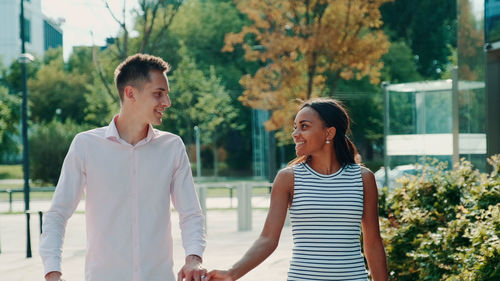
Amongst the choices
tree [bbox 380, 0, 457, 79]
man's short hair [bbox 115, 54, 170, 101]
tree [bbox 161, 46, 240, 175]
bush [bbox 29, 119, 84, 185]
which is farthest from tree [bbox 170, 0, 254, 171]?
man's short hair [bbox 115, 54, 170, 101]

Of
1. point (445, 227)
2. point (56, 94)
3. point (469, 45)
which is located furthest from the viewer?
point (56, 94)

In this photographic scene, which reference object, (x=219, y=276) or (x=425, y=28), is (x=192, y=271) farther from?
(x=425, y=28)

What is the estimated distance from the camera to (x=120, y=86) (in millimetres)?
3746

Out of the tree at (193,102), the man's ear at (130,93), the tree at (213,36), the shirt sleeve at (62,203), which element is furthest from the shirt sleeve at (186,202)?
the tree at (213,36)

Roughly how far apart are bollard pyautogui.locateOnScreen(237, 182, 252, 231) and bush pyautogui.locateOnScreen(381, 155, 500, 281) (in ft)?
29.0

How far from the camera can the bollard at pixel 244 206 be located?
56.1 ft

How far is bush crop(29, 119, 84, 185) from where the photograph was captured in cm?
4456

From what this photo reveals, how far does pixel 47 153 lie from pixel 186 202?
139 ft

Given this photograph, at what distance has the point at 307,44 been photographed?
19.0 metres

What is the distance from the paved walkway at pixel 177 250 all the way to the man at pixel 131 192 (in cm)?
615

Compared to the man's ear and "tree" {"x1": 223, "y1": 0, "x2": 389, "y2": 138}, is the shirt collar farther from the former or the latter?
"tree" {"x1": 223, "y1": 0, "x2": 389, "y2": 138}

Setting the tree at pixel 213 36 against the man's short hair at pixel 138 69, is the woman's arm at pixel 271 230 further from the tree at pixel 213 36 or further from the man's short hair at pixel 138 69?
the tree at pixel 213 36

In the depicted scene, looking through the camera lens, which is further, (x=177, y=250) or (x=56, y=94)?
(x=56, y=94)

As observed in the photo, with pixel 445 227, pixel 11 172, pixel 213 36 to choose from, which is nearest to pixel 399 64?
pixel 213 36
